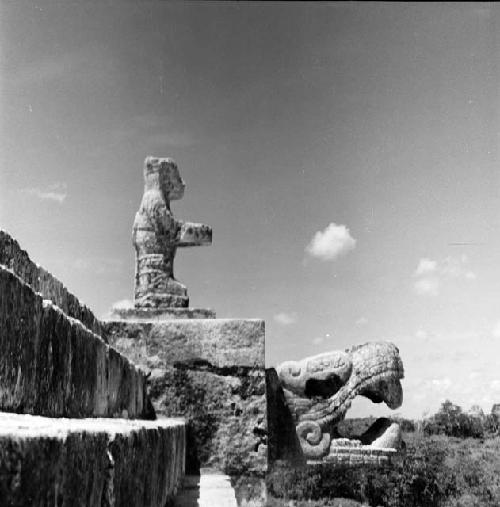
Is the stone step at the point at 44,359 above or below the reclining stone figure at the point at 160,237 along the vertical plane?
below

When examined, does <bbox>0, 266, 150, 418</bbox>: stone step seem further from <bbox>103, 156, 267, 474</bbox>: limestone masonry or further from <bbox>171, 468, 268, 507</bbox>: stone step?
<bbox>103, 156, 267, 474</bbox>: limestone masonry

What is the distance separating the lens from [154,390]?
433cm

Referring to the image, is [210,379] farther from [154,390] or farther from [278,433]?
[278,433]

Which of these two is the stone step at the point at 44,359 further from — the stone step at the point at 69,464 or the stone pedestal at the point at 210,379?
the stone pedestal at the point at 210,379

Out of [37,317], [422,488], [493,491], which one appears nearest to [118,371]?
[37,317]

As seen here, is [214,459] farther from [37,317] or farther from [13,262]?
[37,317]

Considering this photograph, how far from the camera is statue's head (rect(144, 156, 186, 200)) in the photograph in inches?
246

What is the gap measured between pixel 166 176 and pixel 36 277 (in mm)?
3944

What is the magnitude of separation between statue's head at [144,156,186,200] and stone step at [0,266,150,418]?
385 centimetres

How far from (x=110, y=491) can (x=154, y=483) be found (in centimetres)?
79

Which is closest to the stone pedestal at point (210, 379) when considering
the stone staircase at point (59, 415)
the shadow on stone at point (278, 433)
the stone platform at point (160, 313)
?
the stone platform at point (160, 313)

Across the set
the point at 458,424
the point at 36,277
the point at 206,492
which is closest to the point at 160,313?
the point at 206,492

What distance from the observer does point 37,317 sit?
5.38 ft

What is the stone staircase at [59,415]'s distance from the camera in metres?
0.92
